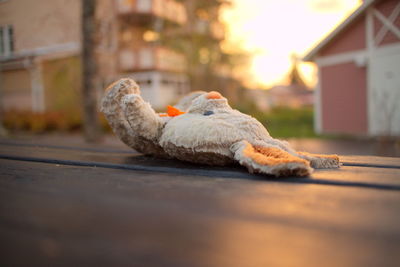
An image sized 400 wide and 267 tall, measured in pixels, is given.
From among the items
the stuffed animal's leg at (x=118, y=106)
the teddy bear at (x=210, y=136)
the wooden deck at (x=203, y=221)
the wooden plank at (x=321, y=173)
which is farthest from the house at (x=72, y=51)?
the wooden deck at (x=203, y=221)

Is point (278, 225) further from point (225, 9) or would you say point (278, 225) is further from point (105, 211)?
point (225, 9)

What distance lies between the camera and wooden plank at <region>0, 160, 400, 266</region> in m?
0.52

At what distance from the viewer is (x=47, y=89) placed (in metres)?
10.1

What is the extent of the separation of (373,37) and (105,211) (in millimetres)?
7810

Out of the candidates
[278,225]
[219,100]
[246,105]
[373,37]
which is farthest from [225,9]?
[278,225]

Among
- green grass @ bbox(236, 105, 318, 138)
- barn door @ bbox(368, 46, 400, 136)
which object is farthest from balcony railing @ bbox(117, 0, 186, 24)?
barn door @ bbox(368, 46, 400, 136)

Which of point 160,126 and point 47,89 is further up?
point 47,89

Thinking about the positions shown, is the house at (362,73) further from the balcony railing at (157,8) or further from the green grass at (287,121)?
the balcony railing at (157,8)

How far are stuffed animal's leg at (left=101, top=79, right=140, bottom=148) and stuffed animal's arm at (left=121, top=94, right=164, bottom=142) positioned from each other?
9cm

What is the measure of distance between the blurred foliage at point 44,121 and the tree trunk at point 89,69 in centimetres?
354

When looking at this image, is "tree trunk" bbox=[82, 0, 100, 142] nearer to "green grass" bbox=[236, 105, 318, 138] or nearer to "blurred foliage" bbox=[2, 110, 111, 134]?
"blurred foliage" bbox=[2, 110, 111, 134]

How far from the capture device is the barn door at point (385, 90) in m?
6.32

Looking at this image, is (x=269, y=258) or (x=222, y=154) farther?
(x=222, y=154)

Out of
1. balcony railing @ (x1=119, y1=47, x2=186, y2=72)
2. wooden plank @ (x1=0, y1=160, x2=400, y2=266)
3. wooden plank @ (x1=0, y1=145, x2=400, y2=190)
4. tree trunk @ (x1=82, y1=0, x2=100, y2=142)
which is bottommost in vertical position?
wooden plank @ (x1=0, y1=160, x2=400, y2=266)
